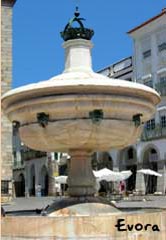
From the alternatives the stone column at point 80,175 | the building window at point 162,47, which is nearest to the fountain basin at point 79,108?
the stone column at point 80,175

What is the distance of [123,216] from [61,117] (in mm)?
1773

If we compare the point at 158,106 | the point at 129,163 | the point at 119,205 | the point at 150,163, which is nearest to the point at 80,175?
the point at 119,205

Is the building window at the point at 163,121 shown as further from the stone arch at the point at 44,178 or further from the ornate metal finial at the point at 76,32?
the ornate metal finial at the point at 76,32

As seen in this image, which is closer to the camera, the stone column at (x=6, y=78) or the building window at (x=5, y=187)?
the building window at (x=5, y=187)

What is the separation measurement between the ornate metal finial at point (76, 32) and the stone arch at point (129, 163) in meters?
33.1

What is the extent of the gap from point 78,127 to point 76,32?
1.91 m

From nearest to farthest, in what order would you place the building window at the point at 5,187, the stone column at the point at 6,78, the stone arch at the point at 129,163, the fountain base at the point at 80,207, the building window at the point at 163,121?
the fountain base at the point at 80,207 < the building window at the point at 5,187 < the stone column at the point at 6,78 < the building window at the point at 163,121 < the stone arch at the point at 129,163

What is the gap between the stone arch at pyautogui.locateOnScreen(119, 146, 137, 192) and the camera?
1647 inches

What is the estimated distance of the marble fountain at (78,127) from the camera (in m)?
6.70

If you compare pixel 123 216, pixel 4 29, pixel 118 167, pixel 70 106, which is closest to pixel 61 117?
pixel 70 106

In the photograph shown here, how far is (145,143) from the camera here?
3969cm

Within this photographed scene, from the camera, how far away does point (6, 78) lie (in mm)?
28438

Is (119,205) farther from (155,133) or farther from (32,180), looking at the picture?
(32,180)

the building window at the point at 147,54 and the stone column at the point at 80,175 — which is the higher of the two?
the building window at the point at 147,54
